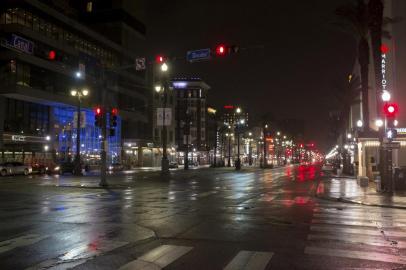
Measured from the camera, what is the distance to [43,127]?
2758 inches

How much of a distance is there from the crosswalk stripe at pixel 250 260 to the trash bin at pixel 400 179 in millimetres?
22049

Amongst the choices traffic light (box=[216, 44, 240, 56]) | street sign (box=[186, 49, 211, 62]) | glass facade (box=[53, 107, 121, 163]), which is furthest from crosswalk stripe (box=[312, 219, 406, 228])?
glass facade (box=[53, 107, 121, 163])

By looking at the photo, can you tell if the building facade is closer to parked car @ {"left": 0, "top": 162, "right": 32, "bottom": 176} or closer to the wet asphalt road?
parked car @ {"left": 0, "top": 162, "right": 32, "bottom": 176}

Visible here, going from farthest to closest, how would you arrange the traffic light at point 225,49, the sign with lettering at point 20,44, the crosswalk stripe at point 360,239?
1. the traffic light at point 225,49
2. the sign with lettering at point 20,44
3. the crosswalk stripe at point 360,239

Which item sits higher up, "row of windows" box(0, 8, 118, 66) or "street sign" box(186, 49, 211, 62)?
"row of windows" box(0, 8, 118, 66)

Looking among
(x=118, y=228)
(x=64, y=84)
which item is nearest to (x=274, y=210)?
(x=118, y=228)

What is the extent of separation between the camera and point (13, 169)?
5222 centimetres

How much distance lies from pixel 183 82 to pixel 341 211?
5583 inches

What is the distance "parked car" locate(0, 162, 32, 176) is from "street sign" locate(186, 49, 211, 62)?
3304cm

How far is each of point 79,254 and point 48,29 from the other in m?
67.2

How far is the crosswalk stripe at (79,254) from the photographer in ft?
28.5

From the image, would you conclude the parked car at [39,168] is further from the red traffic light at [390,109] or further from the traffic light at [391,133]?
the red traffic light at [390,109]

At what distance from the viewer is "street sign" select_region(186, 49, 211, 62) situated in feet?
81.3

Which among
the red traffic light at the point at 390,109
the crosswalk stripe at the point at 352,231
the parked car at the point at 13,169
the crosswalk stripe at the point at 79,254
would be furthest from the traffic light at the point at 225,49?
the parked car at the point at 13,169
